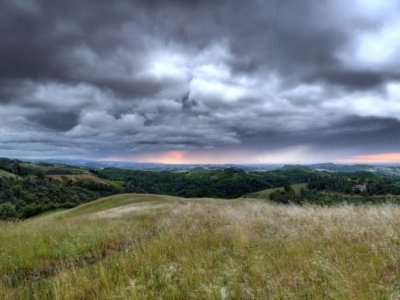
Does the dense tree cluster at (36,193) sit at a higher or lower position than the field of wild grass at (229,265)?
lower

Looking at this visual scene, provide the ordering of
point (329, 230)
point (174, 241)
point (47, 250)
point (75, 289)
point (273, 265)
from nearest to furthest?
1. point (75, 289)
2. point (273, 265)
3. point (329, 230)
4. point (174, 241)
5. point (47, 250)

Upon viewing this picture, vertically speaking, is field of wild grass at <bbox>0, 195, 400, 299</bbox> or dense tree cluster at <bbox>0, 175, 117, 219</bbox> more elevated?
field of wild grass at <bbox>0, 195, 400, 299</bbox>

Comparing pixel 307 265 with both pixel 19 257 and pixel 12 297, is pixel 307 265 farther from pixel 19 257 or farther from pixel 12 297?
pixel 19 257

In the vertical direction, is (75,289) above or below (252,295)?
below

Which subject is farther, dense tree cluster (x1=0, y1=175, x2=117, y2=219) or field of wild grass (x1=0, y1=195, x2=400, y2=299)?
dense tree cluster (x1=0, y1=175, x2=117, y2=219)

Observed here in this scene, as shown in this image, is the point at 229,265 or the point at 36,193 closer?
the point at 229,265

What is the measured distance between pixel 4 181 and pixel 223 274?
148 metres

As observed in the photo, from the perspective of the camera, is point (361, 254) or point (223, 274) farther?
point (361, 254)

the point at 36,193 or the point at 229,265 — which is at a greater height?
the point at 229,265

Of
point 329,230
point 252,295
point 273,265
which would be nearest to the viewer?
point 252,295

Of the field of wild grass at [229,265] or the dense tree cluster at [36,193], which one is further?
the dense tree cluster at [36,193]

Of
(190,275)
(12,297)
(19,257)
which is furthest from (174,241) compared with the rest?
(19,257)

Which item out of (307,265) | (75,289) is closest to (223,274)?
(307,265)

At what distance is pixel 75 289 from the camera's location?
459 centimetres
